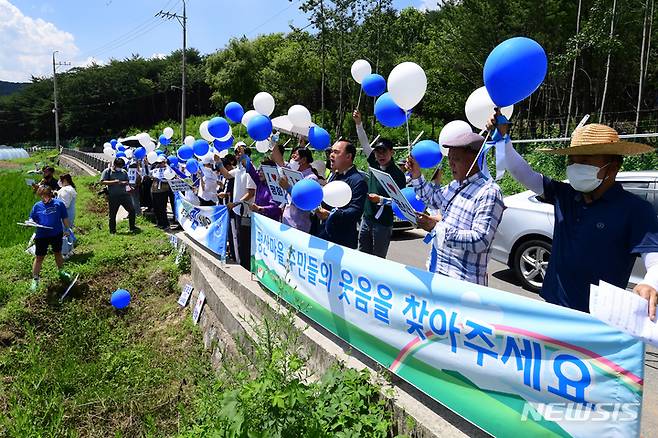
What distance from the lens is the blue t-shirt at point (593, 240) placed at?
6.92 feet

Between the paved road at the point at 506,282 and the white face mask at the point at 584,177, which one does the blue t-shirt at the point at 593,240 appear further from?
the paved road at the point at 506,282

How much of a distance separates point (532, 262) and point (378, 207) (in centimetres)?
264

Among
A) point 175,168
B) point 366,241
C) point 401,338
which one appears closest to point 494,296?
point 401,338

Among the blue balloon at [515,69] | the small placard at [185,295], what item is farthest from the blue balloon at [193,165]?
the blue balloon at [515,69]

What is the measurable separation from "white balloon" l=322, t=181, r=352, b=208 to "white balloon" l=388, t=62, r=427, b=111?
3.27ft

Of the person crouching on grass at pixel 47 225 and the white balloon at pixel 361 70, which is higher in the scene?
the white balloon at pixel 361 70

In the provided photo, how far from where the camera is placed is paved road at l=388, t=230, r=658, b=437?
294 cm

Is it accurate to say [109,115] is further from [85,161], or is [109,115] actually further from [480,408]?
[480,408]

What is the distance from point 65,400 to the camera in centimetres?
505

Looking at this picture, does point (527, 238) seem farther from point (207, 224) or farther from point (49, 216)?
point (49, 216)

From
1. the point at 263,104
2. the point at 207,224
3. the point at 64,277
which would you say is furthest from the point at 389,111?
the point at 64,277

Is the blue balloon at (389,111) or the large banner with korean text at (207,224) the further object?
the large banner with korean text at (207,224)

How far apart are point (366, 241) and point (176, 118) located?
68092 millimetres

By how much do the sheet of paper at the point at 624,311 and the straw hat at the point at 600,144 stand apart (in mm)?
726
